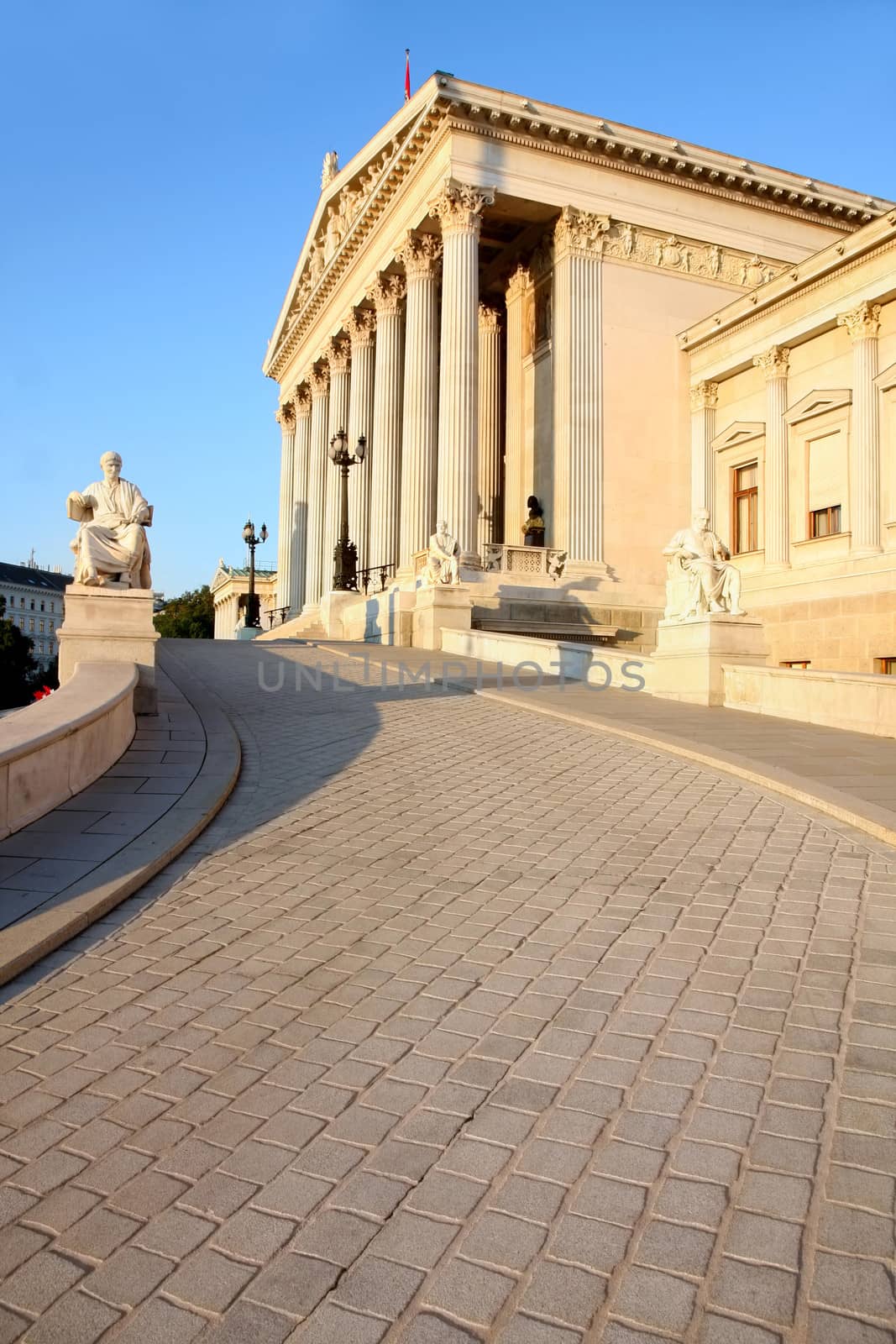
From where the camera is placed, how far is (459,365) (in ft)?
94.2

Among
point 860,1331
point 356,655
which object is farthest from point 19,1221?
point 356,655

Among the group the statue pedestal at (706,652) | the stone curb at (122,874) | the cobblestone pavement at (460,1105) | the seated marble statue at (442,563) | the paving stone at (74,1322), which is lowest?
the paving stone at (74,1322)

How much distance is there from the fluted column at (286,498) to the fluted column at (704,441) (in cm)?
2327

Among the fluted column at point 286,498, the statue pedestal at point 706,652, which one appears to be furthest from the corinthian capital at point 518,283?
the statue pedestal at point 706,652

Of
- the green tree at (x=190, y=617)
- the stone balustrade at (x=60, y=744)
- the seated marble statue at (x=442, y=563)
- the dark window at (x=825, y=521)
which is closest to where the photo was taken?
the stone balustrade at (x=60, y=744)

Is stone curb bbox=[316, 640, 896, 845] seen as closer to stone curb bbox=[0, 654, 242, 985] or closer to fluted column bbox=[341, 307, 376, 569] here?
stone curb bbox=[0, 654, 242, 985]

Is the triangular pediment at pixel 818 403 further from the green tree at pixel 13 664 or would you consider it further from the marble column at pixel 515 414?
the green tree at pixel 13 664

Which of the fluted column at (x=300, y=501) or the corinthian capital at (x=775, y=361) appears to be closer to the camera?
the corinthian capital at (x=775, y=361)

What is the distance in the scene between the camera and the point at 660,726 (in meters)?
11.9

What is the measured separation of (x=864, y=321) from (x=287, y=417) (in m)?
34.7

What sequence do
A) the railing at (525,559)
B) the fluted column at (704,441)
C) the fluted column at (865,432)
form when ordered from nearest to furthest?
the fluted column at (865,432) → the railing at (525,559) → the fluted column at (704,441)

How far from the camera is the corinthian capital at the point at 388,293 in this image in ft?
115

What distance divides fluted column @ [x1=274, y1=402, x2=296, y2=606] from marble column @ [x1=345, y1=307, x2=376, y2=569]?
400 inches

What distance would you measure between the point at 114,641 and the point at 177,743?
2.25m
